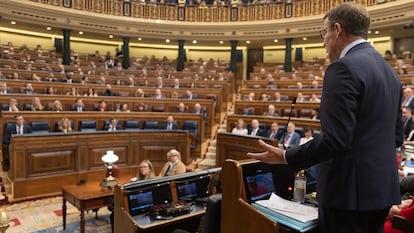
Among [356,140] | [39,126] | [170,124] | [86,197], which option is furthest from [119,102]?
[356,140]

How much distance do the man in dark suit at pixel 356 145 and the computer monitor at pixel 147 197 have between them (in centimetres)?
176

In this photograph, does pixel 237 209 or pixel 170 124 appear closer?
pixel 237 209

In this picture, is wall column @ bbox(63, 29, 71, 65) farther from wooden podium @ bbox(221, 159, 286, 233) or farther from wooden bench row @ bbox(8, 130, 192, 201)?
wooden podium @ bbox(221, 159, 286, 233)

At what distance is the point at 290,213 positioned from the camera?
118 cm

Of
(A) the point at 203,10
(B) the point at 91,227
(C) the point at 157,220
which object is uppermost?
(A) the point at 203,10

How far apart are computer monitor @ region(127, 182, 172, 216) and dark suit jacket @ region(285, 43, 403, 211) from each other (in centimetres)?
179

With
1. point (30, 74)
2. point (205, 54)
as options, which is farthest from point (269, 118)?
point (205, 54)

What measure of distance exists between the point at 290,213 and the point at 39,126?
18.5 ft

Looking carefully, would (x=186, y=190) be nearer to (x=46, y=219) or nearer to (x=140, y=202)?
(x=140, y=202)

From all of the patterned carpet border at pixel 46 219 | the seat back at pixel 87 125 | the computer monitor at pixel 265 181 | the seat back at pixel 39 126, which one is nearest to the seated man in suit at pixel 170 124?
the seat back at pixel 87 125

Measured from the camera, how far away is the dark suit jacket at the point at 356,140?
3.03 feet

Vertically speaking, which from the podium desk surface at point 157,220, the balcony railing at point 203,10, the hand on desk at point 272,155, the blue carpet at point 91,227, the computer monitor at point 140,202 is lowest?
the blue carpet at point 91,227

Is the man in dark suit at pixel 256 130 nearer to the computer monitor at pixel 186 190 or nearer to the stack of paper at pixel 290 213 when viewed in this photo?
the computer monitor at pixel 186 190

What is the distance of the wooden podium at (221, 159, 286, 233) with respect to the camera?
118 centimetres
